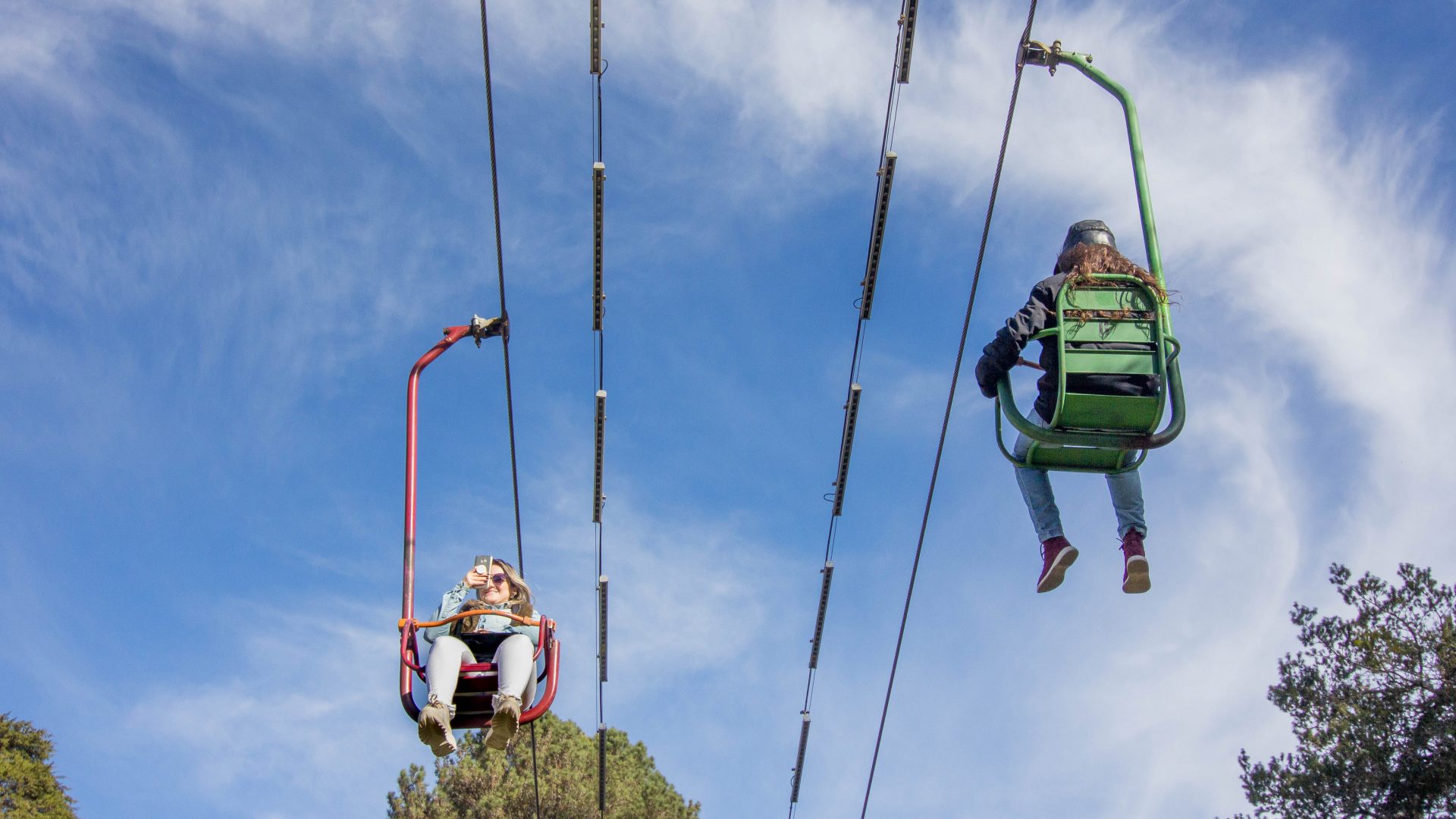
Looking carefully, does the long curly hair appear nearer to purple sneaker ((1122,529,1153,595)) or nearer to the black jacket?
the black jacket

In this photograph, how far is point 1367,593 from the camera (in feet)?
43.0

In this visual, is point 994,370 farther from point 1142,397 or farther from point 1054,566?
point 1054,566

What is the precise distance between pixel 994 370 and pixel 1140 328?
68 centimetres

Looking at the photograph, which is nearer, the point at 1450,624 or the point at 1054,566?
the point at 1054,566

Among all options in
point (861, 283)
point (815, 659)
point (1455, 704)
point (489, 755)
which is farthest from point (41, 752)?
point (1455, 704)

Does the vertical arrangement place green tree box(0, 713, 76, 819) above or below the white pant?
above

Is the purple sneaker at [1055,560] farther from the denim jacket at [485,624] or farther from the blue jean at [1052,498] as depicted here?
the denim jacket at [485,624]

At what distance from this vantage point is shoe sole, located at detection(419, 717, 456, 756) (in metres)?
6.37

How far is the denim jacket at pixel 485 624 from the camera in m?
6.83

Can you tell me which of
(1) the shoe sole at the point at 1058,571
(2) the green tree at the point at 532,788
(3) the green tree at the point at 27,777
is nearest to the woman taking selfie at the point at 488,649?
(1) the shoe sole at the point at 1058,571

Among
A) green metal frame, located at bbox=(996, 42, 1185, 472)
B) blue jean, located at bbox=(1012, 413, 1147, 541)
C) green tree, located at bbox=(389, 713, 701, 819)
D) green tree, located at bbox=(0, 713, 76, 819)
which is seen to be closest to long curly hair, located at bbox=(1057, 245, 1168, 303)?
green metal frame, located at bbox=(996, 42, 1185, 472)

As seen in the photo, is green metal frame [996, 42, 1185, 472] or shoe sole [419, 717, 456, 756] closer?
green metal frame [996, 42, 1185, 472]

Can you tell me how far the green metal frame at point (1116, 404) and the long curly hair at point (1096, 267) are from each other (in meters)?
0.03

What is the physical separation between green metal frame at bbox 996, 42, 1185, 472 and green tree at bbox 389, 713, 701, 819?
1181 cm
